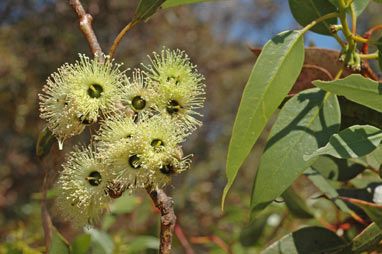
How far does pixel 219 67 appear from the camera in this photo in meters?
5.56

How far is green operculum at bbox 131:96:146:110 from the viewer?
0.85m

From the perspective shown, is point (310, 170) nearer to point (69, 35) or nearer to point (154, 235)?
point (154, 235)

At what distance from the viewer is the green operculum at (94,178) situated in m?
0.86

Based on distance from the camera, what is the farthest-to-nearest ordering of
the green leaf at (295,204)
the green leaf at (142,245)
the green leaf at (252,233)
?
the green leaf at (252,233), the green leaf at (142,245), the green leaf at (295,204)

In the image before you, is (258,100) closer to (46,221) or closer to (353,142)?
(353,142)

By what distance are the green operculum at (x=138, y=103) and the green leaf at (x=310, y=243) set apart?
429 mm

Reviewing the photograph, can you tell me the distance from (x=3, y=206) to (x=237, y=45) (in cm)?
446

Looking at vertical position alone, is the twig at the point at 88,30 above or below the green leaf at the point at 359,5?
above

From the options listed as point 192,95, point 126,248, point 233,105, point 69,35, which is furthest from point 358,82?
point 233,105

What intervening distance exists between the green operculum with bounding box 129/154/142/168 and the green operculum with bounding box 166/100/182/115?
123mm

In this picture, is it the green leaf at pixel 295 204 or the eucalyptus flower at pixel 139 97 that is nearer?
the eucalyptus flower at pixel 139 97

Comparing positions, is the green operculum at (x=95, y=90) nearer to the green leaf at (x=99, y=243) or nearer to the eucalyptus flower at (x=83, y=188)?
the eucalyptus flower at (x=83, y=188)

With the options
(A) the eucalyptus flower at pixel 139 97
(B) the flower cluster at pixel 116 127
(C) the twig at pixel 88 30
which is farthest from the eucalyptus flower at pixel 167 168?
(C) the twig at pixel 88 30

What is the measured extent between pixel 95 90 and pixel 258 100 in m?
0.36
